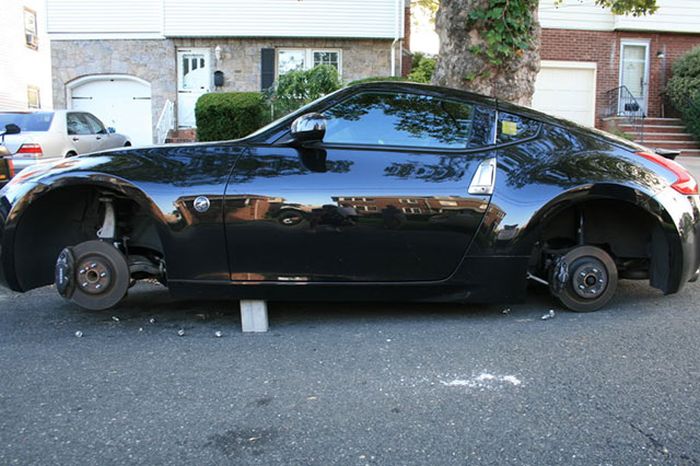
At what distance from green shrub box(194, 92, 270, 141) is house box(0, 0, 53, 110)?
1184 centimetres

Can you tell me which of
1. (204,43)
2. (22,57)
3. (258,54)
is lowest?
(258,54)

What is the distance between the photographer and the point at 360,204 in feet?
12.4

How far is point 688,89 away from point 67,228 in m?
16.3

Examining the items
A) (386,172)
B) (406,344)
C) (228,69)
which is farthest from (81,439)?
(228,69)

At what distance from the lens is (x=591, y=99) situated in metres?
17.2

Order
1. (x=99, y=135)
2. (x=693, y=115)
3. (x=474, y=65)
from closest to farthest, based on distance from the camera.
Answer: (x=474, y=65)
(x=99, y=135)
(x=693, y=115)

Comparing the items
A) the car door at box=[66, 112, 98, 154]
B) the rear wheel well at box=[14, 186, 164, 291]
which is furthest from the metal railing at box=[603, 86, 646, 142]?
the rear wheel well at box=[14, 186, 164, 291]

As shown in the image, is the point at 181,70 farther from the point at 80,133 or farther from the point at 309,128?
the point at 309,128

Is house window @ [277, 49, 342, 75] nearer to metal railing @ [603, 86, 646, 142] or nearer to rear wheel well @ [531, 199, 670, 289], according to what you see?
metal railing @ [603, 86, 646, 142]

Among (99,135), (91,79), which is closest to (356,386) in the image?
(99,135)

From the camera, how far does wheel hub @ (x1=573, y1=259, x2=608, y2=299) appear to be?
4164mm

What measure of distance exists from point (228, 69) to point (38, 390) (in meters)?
14.6

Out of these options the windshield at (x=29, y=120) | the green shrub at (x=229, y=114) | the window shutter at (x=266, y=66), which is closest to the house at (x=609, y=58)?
the window shutter at (x=266, y=66)

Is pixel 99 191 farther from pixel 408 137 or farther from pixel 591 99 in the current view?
pixel 591 99
